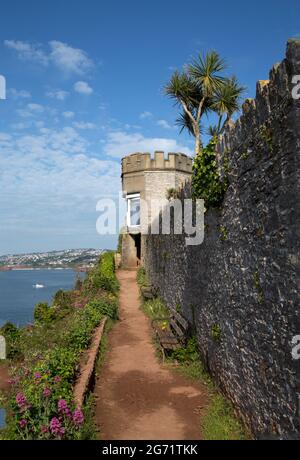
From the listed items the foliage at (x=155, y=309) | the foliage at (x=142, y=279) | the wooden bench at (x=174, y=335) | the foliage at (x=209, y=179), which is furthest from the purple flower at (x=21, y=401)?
the foliage at (x=142, y=279)

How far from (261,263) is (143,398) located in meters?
3.73

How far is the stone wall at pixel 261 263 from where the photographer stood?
4.11 meters

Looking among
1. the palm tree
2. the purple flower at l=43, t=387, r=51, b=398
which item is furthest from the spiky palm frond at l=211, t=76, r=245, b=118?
the purple flower at l=43, t=387, r=51, b=398

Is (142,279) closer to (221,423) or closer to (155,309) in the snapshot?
(155,309)

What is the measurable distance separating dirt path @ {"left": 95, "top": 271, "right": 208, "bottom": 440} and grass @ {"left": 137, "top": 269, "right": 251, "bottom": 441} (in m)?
→ 0.16

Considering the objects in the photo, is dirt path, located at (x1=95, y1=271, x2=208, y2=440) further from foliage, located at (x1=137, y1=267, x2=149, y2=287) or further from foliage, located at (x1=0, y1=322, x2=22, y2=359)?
foliage, located at (x1=137, y1=267, x2=149, y2=287)

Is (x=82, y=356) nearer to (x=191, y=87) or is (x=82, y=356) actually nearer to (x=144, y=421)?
(x=144, y=421)

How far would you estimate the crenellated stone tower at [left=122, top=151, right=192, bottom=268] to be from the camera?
26266mm

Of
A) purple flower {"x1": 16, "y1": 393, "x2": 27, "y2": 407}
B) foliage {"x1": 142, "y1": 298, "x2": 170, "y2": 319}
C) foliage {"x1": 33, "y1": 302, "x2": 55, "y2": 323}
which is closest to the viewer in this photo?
purple flower {"x1": 16, "y1": 393, "x2": 27, "y2": 407}

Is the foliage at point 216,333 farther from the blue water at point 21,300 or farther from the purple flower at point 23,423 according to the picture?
the blue water at point 21,300

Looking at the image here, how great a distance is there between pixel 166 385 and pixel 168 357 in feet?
5.22

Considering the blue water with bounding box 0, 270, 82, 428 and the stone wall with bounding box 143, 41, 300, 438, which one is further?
the blue water with bounding box 0, 270, 82, 428

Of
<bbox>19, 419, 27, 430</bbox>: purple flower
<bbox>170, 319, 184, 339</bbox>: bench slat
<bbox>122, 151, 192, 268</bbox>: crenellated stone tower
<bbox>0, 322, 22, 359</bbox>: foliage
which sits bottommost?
<bbox>0, 322, 22, 359</bbox>: foliage
